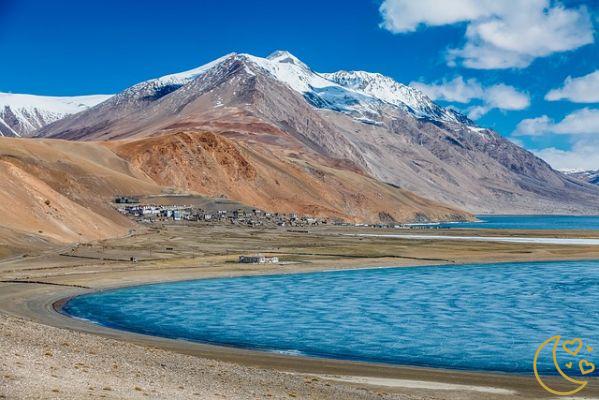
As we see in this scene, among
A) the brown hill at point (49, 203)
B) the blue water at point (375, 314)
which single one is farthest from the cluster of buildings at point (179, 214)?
the blue water at point (375, 314)

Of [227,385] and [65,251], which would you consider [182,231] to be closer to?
[65,251]

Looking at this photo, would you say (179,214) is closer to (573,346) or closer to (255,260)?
(255,260)

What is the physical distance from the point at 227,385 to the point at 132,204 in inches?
6107

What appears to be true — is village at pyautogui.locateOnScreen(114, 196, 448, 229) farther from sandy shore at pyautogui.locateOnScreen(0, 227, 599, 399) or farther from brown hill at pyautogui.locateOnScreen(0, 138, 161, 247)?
sandy shore at pyautogui.locateOnScreen(0, 227, 599, 399)

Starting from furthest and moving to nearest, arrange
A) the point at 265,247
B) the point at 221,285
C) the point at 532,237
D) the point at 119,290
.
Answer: the point at 532,237 → the point at 265,247 → the point at 221,285 → the point at 119,290

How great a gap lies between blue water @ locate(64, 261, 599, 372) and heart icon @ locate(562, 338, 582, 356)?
1.30 meters

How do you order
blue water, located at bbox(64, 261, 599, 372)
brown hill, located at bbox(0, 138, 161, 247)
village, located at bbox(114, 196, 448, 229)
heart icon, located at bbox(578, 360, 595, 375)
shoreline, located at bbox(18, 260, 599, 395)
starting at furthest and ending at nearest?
1. village, located at bbox(114, 196, 448, 229)
2. brown hill, located at bbox(0, 138, 161, 247)
3. blue water, located at bbox(64, 261, 599, 372)
4. heart icon, located at bbox(578, 360, 595, 375)
5. shoreline, located at bbox(18, 260, 599, 395)

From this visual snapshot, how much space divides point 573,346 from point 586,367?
237 inches

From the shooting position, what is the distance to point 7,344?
1235 inches

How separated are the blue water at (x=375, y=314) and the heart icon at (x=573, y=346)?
1.30 meters

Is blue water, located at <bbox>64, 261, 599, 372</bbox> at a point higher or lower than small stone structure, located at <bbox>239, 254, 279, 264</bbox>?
lower

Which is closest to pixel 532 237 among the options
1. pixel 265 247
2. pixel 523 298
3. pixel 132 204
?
pixel 265 247

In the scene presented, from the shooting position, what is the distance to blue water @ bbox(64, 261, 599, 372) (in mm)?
44438

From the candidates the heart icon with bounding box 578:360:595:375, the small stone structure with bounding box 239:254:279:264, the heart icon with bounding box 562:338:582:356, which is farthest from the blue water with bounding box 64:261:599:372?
the small stone structure with bounding box 239:254:279:264
